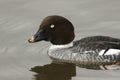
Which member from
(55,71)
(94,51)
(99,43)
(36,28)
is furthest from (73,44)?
(36,28)

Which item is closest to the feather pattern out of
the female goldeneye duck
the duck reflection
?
the female goldeneye duck

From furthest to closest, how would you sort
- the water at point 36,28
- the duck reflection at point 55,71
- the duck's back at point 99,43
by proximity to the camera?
the duck's back at point 99,43 → the water at point 36,28 → the duck reflection at point 55,71

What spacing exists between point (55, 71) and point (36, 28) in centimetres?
228

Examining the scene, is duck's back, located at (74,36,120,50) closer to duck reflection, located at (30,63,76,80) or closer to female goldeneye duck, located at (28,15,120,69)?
female goldeneye duck, located at (28,15,120,69)

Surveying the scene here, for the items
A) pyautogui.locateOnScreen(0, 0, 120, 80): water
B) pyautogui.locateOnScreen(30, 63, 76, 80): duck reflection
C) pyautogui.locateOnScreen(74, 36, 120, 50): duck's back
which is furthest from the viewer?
pyautogui.locateOnScreen(74, 36, 120, 50): duck's back

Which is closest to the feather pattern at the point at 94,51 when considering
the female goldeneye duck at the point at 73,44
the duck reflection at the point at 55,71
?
the female goldeneye duck at the point at 73,44

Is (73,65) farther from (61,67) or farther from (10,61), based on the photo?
(10,61)

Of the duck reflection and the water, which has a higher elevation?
the water

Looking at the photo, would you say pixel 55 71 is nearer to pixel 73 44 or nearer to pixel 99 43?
pixel 73 44

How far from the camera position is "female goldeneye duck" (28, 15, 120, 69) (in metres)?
12.7

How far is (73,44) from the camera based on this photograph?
1319cm

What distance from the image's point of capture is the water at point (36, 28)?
1232 centimetres

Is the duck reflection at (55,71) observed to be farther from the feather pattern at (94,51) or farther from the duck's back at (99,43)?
the duck's back at (99,43)

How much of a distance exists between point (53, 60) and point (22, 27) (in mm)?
1776
